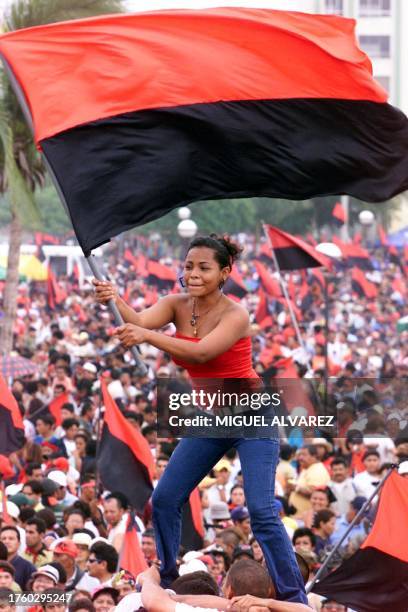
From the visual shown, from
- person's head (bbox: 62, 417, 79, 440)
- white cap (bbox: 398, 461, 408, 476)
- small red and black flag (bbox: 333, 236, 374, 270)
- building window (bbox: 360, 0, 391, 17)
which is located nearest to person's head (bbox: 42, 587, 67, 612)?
white cap (bbox: 398, 461, 408, 476)

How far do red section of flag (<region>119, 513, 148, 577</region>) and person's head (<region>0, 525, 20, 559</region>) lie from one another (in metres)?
0.77

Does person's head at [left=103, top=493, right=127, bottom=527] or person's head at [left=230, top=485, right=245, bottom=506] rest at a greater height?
person's head at [left=103, top=493, right=127, bottom=527]

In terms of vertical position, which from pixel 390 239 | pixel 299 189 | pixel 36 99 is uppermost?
pixel 36 99

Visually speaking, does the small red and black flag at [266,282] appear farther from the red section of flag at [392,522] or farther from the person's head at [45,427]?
the red section of flag at [392,522]

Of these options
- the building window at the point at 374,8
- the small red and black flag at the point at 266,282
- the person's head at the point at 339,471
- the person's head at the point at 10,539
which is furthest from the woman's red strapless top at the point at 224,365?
the building window at the point at 374,8

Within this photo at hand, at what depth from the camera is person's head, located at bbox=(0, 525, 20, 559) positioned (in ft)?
36.4

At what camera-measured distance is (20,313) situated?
36500 mm

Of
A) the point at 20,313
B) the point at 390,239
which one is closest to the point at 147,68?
the point at 20,313

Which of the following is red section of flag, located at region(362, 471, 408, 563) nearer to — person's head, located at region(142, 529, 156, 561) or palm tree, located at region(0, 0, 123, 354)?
person's head, located at region(142, 529, 156, 561)

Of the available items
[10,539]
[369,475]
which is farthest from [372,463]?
[10,539]

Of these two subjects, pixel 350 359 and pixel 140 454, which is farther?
pixel 350 359

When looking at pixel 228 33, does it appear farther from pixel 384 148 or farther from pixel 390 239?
pixel 390 239

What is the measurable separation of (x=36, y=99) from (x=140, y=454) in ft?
16.0

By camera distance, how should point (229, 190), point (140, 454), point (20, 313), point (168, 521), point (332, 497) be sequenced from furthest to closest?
point (20, 313) → point (332, 497) → point (140, 454) → point (229, 190) → point (168, 521)
